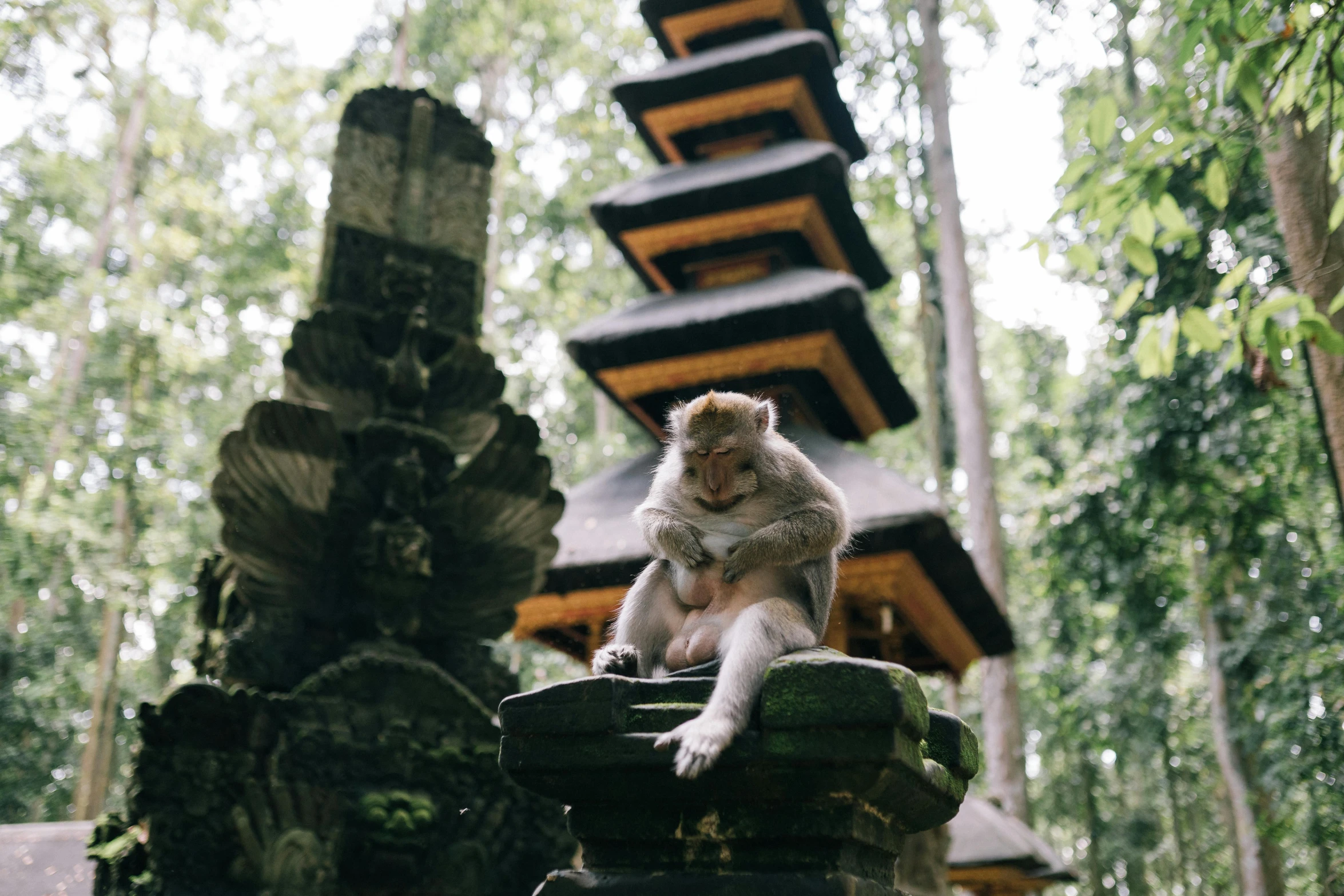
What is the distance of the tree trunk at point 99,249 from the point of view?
1485cm

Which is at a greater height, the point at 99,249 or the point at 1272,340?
the point at 99,249

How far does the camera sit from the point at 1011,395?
21562mm

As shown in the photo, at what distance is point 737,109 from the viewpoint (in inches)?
334

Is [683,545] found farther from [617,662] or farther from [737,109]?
[737,109]

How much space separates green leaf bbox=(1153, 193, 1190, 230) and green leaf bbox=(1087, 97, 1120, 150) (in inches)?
12.4

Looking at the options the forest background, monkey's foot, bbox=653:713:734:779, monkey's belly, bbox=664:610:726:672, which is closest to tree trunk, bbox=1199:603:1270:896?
the forest background

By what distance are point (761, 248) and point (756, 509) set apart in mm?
5789

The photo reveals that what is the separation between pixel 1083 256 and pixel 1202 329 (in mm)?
609

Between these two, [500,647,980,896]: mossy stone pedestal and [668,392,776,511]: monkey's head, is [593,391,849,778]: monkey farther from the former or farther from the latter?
[500,647,980,896]: mossy stone pedestal

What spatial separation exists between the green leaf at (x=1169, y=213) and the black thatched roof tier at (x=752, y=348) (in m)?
3.08

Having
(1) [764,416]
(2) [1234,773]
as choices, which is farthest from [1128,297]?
(2) [1234,773]

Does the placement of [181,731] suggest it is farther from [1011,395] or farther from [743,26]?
[1011,395]

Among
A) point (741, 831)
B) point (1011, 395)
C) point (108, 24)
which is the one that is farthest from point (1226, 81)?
point (1011, 395)

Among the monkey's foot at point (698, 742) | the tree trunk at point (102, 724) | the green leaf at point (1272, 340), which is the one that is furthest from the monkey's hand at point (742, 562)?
the tree trunk at point (102, 724)
